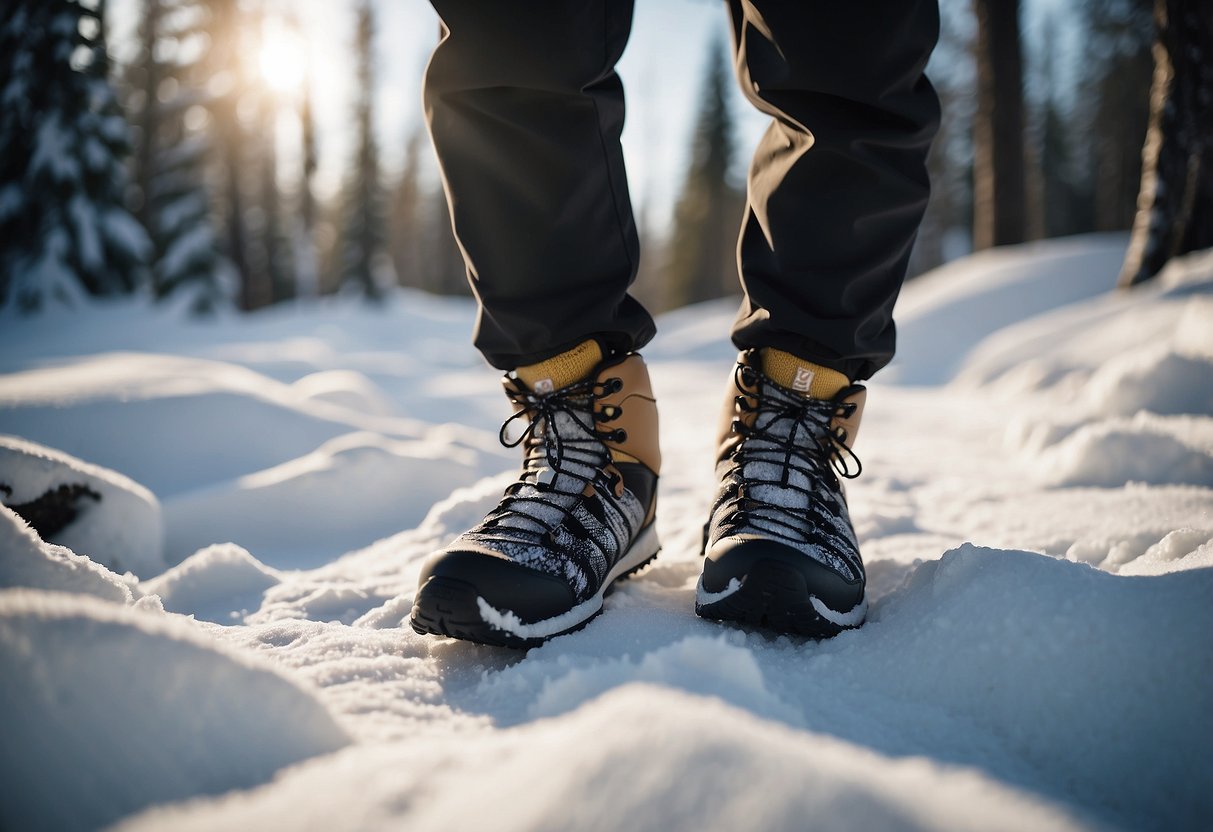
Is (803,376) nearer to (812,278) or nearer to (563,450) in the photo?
(812,278)

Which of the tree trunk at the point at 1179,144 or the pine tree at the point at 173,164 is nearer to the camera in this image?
the tree trunk at the point at 1179,144

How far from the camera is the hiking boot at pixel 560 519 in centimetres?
73

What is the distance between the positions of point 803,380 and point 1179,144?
139 inches

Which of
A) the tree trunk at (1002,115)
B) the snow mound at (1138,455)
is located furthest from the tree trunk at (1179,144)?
the tree trunk at (1002,115)

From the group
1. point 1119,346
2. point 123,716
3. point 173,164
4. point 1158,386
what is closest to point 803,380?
point 123,716

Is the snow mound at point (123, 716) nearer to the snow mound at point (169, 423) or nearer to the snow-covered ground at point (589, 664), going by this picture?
the snow-covered ground at point (589, 664)

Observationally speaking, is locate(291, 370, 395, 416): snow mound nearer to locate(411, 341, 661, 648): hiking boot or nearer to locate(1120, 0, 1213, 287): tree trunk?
locate(411, 341, 661, 648): hiking boot

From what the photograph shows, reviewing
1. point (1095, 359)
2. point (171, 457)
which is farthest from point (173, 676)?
point (1095, 359)

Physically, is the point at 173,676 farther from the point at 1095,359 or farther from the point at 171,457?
the point at 1095,359

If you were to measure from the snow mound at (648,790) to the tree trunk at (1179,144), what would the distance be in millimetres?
3843

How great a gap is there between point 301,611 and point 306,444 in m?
0.97

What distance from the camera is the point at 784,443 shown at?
92 centimetres

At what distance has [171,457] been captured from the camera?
1603mm

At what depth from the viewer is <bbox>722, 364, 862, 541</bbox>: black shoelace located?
879 millimetres
